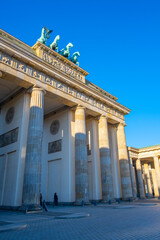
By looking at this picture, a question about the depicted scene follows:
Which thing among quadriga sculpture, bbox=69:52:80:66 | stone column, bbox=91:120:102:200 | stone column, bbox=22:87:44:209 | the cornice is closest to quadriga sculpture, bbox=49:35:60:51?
quadriga sculpture, bbox=69:52:80:66

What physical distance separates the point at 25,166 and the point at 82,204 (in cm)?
681

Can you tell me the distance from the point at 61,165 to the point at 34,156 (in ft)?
21.8

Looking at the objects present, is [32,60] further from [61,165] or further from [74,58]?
[61,165]

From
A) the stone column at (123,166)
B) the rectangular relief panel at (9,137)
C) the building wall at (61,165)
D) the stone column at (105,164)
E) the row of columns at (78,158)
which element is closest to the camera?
the row of columns at (78,158)

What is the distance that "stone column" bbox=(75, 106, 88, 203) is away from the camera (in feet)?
63.7

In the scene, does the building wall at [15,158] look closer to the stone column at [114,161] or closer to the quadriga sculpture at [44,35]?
the quadriga sculpture at [44,35]

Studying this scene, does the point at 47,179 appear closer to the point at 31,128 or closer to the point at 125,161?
the point at 31,128

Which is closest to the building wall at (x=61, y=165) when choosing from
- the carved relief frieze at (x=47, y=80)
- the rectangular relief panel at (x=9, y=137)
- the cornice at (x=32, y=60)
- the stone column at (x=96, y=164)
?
the carved relief frieze at (x=47, y=80)

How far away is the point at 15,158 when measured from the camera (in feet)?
58.2

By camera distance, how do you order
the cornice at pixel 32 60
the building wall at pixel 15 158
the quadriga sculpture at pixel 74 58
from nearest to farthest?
the building wall at pixel 15 158
the cornice at pixel 32 60
the quadriga sculpture at pixel 74 58

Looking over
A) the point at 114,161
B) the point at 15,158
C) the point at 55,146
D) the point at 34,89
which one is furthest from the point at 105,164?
the point at 34,89

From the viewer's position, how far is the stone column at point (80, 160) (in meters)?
19.4

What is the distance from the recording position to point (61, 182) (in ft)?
69.6

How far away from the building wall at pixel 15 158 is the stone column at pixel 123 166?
15.7 metres
